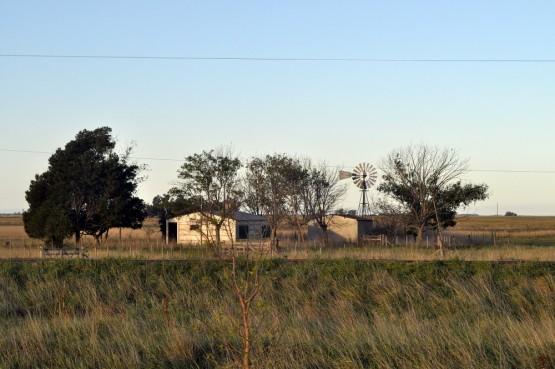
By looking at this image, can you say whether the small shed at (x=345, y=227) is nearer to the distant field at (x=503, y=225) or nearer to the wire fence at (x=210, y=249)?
the wire fence at (x=210, y=249)

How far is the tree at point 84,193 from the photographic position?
164 ft

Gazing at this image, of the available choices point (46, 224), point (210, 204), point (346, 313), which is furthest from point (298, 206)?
point (346, 313)

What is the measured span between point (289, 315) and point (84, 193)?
126 ft

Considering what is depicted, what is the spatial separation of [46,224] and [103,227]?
3986 millimetres

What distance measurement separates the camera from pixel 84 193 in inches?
1996

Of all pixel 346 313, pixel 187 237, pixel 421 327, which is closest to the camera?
pixel 421 327

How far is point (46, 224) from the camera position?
159 feet

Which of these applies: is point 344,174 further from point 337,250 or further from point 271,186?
point 337,250

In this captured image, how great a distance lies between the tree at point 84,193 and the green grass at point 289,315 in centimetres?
2858

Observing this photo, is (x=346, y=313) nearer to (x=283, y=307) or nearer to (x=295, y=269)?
(x=283, y=307)

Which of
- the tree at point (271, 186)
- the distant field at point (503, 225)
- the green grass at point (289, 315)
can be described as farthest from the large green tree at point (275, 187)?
the green grass at point (289, 315)

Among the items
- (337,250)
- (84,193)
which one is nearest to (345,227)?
(84,193)

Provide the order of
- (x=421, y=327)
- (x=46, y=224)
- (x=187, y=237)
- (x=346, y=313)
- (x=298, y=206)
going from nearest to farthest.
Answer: (x=421, y=327), (x=346, y=313), (x=46, y=224), (x=187, y=237), (x=298, y=206)

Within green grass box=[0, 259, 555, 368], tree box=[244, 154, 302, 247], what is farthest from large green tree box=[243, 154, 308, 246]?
green grass box=[0, 259, 555, 368]
